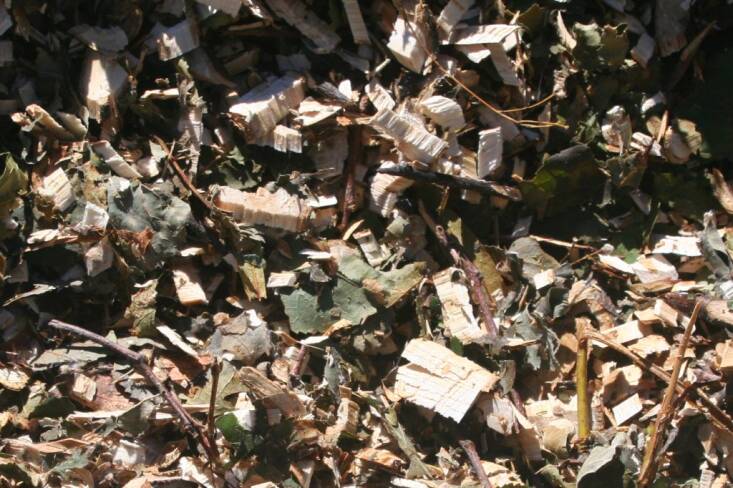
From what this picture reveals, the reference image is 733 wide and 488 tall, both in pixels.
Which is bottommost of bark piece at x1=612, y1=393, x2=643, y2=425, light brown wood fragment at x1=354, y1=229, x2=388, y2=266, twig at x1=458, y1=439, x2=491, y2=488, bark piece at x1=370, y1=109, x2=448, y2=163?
bark piece at x1=612, y1=393, x2=643, y2=425

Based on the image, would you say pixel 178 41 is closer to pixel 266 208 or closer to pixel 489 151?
pixel 266 208

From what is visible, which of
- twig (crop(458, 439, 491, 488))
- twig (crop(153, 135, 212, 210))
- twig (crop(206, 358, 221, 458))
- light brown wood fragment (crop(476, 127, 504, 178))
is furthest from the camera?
light brown wood fragment (crop(476, 127, 504, 178))

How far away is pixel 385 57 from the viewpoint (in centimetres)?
182

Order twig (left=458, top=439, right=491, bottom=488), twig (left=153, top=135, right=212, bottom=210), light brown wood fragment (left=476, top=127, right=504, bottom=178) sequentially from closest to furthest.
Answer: twig (left=458, top=439, right=491, bottom=488) → twig (left=153, top=135, right=212, bottom=210) → light brown wood fragment (left=476, top=127, right=504, bottom=178)

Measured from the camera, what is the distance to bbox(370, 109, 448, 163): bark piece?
5.65 feet

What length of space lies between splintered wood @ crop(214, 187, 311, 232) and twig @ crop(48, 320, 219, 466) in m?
0.34

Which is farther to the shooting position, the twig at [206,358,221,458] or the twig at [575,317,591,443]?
the twig at [575,317,591,443]

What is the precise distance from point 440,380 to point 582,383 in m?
0.31

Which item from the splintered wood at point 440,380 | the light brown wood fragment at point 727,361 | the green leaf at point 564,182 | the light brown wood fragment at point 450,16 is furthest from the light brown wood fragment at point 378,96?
the light brown wood fragment at point 727,361

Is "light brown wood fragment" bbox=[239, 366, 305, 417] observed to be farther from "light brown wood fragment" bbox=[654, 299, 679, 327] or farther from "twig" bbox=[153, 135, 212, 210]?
"light brown wood fragment" bbox=[654, 299, 679, 327]

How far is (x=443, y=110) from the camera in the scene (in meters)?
1.76

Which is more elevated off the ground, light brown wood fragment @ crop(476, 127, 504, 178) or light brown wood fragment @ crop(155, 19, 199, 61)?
light brown wood fragment @ crop(155, 19, 199, 61)

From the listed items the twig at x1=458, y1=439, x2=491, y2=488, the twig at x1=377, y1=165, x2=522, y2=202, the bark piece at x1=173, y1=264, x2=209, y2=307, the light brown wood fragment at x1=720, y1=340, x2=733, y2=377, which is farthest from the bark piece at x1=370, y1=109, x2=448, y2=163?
the light brown wood fragment at x1=720, y1=340, x2=733, y2=377

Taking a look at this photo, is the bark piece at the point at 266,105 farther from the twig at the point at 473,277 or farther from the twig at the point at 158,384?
the twig at the point at 158,384
